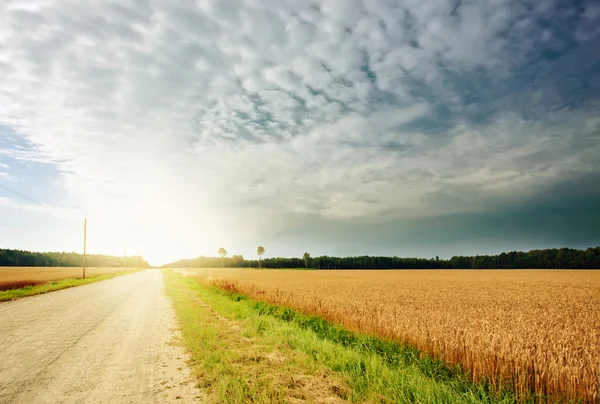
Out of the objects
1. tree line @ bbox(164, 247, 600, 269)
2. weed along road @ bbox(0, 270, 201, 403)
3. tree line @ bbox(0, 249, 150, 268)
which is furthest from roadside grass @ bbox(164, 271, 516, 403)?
tree line @ bbox(0, 249, 150, 268)

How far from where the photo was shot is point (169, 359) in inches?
322

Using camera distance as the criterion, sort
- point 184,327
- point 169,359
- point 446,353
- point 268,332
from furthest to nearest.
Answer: point 184,327 → point 268,332 → point 169,359 → point 446,353

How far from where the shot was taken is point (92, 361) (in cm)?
795

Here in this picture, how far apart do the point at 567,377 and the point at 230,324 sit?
423 inches

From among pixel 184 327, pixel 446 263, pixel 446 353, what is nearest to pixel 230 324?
pixel 184 327

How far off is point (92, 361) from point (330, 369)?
5967 millimetres

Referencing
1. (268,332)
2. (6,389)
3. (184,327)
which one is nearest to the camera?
(6,389)

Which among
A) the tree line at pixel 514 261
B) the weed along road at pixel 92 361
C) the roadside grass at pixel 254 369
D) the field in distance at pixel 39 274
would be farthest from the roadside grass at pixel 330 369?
the tree line at pixel 514 261

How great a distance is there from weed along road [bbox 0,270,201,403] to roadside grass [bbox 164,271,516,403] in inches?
26.2

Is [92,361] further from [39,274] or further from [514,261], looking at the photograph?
[514,261]

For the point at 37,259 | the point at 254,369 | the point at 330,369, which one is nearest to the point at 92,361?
the point at 254,369

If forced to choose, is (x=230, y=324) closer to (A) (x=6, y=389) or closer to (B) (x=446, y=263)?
(A) (x=6, y=389)

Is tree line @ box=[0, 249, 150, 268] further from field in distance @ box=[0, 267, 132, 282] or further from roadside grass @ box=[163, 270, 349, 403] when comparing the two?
roadside grass @ box=[163, 270, 349, 403]

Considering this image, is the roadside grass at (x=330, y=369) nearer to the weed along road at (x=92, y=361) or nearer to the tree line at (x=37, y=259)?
the weed along road at (x=92, y=361)
